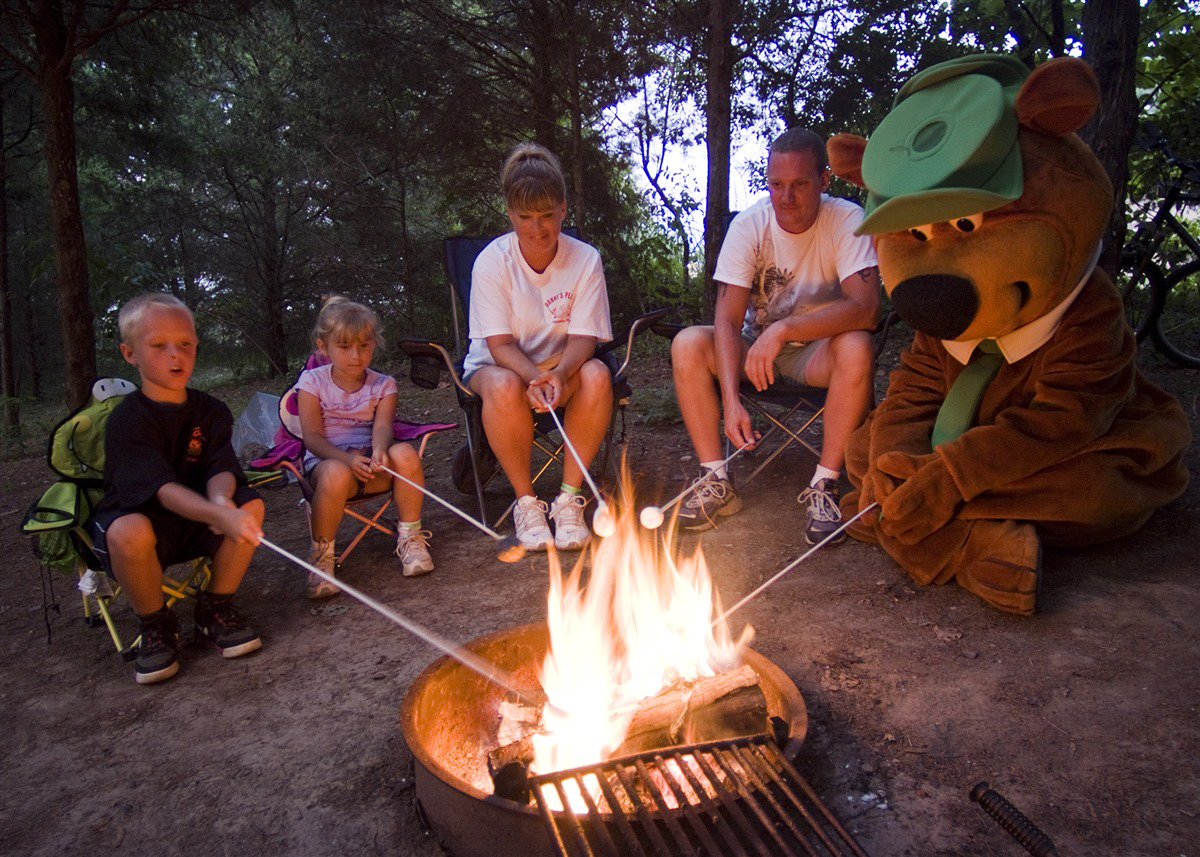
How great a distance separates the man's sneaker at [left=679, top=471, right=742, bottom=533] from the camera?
3.17 meters

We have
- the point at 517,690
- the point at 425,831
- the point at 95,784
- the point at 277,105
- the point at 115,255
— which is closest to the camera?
the point at 425,831

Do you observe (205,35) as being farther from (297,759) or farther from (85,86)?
(297,759)

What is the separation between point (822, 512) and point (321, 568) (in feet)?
6.01

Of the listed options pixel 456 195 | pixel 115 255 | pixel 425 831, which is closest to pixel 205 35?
pixel 456 195

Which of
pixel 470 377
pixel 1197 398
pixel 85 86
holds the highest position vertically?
pixel 85 86

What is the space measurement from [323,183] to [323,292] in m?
1.50

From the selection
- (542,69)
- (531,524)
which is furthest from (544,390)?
(542,69)

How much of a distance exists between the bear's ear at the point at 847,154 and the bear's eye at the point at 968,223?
405 millimetres

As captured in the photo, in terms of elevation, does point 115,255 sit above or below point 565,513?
above

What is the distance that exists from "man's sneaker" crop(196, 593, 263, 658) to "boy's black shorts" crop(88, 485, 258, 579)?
147mm

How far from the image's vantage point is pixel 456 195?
Answer: 7859mm

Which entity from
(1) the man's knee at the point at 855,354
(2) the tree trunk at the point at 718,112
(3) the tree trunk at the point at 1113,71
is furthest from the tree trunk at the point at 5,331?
(3) the tree trunk at the point at 1113,71

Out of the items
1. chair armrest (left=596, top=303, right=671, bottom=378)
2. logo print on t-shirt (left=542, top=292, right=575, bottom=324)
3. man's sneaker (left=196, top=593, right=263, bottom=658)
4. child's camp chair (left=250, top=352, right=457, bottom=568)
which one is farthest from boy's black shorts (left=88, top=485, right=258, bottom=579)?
chair armrest (left=596, top=303, right=671, bottom=378)

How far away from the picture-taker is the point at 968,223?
2051mm
